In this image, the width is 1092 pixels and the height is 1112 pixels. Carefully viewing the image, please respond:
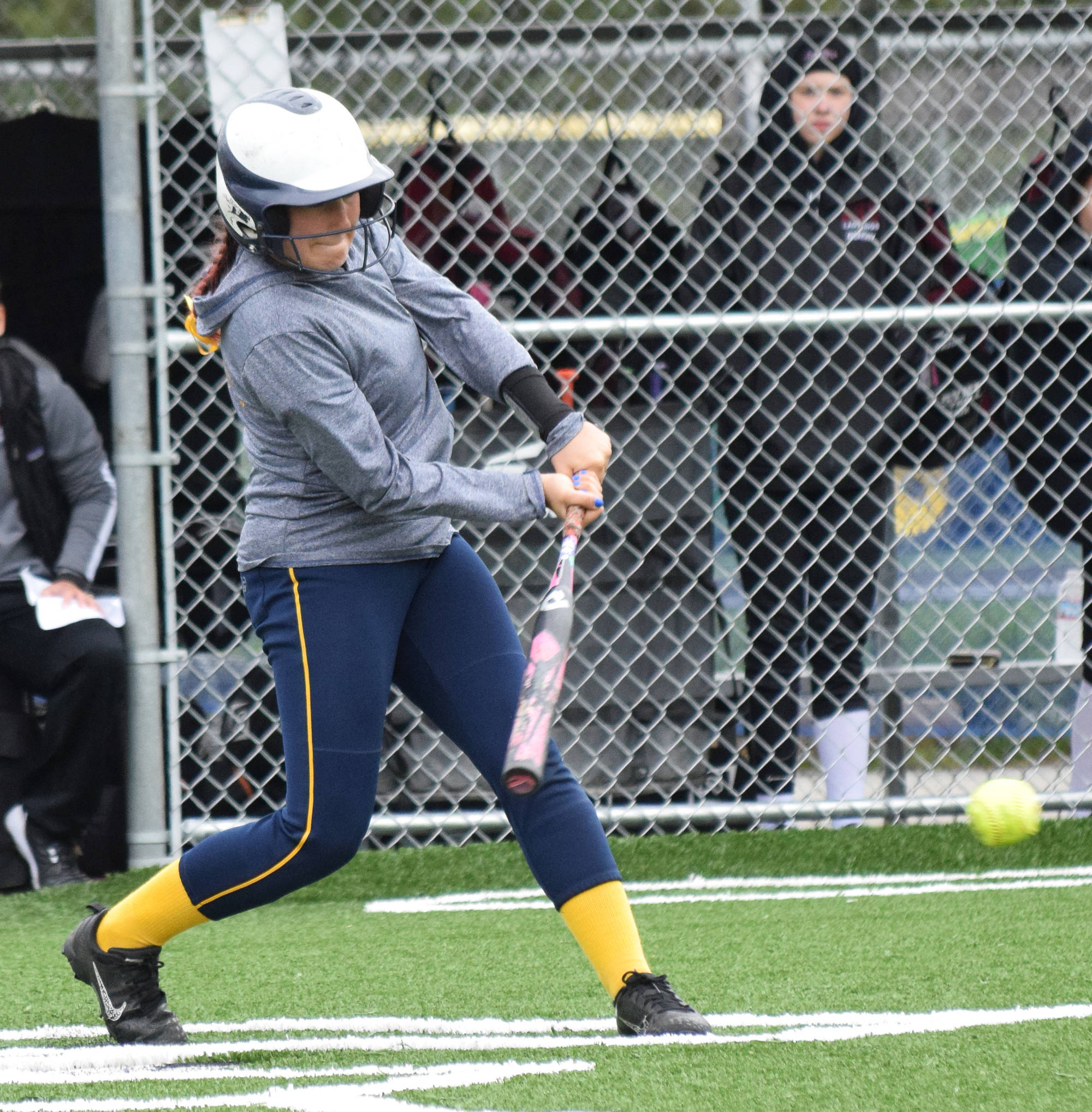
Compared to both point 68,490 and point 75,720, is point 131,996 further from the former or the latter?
point 68,490

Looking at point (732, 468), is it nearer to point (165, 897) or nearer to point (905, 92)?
point (905, 92)

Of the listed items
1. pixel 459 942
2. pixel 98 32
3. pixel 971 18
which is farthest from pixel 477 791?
pixel 971 18

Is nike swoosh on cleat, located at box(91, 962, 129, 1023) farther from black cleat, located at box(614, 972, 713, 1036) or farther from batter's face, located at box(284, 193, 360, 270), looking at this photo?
batter's face, located at box(284, 193, 360, 270)

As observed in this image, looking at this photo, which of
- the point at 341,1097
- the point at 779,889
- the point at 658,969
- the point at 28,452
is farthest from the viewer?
the point at 28,452

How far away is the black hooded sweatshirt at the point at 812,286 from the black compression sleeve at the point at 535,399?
1.91m

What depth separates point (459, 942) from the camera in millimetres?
3812

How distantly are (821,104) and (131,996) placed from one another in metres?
3.16

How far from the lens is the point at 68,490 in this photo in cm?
471

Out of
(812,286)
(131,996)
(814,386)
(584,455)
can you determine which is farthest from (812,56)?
(131,996)

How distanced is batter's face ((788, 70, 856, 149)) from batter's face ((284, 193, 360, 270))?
2.42 meters

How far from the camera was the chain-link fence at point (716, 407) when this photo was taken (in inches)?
188

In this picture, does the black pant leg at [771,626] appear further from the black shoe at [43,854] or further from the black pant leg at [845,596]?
the black shoe at [43,854]

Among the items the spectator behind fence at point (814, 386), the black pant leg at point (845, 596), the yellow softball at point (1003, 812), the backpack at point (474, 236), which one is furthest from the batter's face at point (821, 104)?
the yellow softball at point (1003, 812)

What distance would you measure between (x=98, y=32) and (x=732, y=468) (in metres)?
2.15
